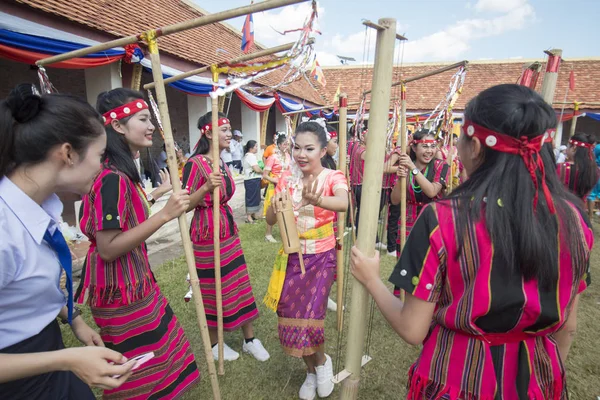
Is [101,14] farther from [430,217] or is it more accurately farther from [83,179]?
[430,217]

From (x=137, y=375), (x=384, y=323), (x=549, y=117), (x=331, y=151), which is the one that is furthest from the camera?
(x=331, y=151)

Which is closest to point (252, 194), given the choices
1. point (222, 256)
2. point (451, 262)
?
point (222, 256)

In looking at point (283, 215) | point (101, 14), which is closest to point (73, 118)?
point (283, 215)

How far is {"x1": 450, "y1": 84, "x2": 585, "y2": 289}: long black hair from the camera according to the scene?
98 centimetres

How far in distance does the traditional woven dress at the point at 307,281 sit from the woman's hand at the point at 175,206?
77cm

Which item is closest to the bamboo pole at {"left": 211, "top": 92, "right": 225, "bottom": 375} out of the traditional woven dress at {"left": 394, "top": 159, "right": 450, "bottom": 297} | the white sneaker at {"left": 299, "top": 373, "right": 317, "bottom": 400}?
the white sneaker at {"left": 299, "top": 373, "right": 317, "bottom": 400}

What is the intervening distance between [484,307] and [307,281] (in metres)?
1.41

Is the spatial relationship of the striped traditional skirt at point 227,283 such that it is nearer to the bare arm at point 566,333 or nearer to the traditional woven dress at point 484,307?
the traditional woven dress at point 484,307

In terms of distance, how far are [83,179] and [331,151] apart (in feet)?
13.3

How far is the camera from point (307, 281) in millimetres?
2330

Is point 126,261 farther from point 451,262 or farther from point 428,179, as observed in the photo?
point 428,179

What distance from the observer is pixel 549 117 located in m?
1.01

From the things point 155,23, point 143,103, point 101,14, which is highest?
point 155,23

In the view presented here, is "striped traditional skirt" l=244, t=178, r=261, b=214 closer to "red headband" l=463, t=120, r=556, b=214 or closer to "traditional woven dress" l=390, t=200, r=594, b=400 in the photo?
"traditional woven dress" l=390, t=200, r=594, b=400
